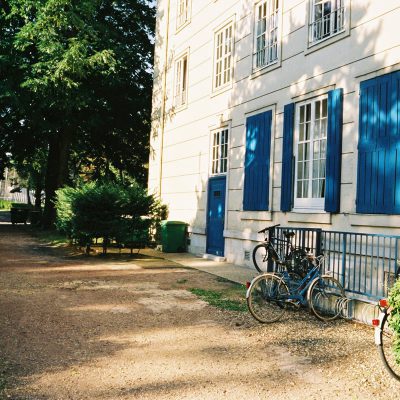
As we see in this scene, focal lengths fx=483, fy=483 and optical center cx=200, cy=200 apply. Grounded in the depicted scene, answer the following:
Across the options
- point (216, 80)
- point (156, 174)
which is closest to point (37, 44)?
point (156, 174)

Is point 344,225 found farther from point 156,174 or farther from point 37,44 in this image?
point 37,44

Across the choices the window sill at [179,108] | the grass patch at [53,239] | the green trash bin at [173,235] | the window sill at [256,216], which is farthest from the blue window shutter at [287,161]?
the grass patch at [53,239]

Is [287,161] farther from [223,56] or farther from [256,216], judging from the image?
[223,56]

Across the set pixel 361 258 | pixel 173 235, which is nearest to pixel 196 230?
pixel 173 235

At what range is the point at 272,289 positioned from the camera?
710cm

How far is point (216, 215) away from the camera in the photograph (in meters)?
14.2

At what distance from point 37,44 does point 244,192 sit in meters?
12.4

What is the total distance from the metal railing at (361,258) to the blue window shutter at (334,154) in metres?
0.70

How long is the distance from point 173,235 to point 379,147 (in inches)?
351

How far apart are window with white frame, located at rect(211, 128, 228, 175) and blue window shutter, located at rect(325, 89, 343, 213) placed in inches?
202

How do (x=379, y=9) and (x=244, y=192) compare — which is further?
(x=244, y=192)

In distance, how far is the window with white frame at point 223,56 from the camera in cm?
1409

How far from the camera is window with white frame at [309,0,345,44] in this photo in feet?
31.1

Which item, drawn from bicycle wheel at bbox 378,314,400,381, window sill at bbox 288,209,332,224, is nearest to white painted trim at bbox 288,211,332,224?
window sill at bbox 288,209,332,224
